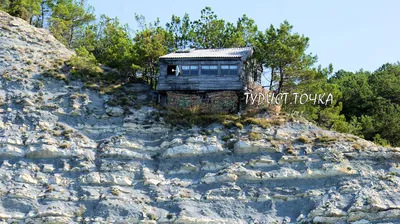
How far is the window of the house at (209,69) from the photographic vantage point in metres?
43.1

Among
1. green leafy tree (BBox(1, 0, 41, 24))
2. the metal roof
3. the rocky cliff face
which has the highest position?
green leafy tree (BBox(1, 0, 41, 24))

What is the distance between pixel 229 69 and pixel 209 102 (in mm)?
2793

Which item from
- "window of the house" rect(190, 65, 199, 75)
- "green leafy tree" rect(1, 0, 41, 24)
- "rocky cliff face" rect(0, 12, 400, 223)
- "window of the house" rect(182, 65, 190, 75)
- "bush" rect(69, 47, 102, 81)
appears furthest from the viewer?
"green leafy tree" rect(1, 0, 41, 24)

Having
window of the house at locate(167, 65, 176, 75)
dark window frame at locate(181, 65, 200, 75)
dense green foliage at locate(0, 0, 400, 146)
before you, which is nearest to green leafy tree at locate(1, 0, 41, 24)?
dense green foliage at locate(0, 0, 400, 146)

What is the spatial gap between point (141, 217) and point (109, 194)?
2.77 metres

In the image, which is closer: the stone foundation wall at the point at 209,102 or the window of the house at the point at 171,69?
the stone foundation wall at the point at 209,102

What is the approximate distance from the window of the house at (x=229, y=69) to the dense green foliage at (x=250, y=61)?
2.63m

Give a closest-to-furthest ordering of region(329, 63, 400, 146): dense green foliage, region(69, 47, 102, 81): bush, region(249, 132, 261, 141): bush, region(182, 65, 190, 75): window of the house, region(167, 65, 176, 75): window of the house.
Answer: region(249, 132, 261, 141): bush, region(182, 65, 190, 75): window of the house, region(167, 65, 176, 75): window of the house, region(69, 47, 102, 81): bush, region(329, 63, 400, 146): dense green foliage

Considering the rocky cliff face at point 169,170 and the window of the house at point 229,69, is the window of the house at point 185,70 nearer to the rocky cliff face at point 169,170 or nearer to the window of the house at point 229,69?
the window of the house at point 229,69

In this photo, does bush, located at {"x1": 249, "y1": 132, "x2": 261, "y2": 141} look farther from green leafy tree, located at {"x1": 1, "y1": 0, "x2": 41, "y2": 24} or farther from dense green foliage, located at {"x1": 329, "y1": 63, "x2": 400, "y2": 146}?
green leafy tree, located at {"x1": 1, "y1": 0, "x2": 41, "y2": 24}

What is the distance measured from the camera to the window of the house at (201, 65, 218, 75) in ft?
141

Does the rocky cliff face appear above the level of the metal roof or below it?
below

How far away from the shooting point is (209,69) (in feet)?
142

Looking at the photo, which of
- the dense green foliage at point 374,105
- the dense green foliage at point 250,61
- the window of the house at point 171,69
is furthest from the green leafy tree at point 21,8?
the dense green foliage at point 374,105
